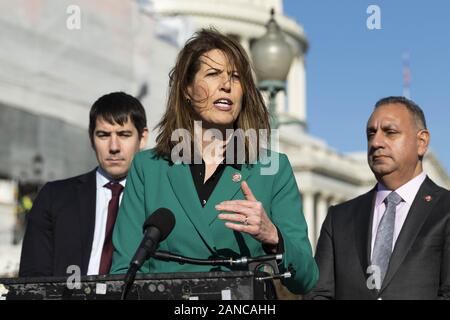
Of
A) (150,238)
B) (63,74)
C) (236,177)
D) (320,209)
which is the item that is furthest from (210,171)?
(320,209)

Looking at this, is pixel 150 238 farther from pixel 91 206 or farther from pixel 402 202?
pixel 402 202

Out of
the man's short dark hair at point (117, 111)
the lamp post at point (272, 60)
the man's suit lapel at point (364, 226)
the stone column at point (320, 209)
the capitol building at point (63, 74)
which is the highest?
the stone column at point (320, 209)

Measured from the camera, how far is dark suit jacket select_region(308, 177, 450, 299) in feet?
16.7

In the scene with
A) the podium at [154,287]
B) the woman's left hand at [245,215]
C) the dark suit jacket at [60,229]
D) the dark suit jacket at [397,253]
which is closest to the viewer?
the podium at [154,287]

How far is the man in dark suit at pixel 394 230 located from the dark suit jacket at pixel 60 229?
4.11 ft

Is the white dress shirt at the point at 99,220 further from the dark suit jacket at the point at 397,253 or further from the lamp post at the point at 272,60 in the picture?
the lamp post at the point at 272,60

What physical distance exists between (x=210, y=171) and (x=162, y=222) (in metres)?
0.65

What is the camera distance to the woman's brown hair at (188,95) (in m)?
3.82

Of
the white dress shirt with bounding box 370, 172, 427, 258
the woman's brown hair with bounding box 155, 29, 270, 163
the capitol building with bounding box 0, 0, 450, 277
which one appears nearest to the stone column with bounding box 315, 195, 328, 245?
the capitol building with bounding box 0, 0, 450, 277

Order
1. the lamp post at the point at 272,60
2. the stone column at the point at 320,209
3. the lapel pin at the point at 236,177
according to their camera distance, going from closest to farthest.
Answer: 1. the lapel pin at the point at 236,177
2. the lamp post at the point at 272,60
3. the stone column at the point at 320,209

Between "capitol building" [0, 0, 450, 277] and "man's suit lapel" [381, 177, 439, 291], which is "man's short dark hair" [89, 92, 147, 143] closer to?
"man's suit lapel" [381, 177, 439, 291]

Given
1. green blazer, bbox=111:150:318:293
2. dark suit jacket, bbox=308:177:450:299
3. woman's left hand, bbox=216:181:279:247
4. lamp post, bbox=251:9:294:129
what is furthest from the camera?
lamp post, bbox=251:9:294:129

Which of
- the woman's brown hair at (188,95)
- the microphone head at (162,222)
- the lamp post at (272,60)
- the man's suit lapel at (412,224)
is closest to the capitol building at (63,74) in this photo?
the lamp post at (272,60)
